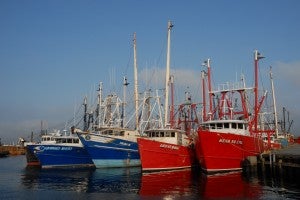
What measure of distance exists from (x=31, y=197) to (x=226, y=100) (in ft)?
93.8

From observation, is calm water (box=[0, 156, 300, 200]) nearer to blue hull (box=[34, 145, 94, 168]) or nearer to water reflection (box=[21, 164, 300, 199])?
water reflection (box=[21, 164, 300, 199])

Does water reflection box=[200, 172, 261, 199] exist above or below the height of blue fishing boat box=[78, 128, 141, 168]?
below

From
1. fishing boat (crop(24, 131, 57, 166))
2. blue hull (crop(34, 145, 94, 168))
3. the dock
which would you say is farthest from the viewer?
fishing boat (crop(24, 131, 57, 166))

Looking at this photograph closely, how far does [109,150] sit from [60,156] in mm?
8619

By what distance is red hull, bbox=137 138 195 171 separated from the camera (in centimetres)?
3838

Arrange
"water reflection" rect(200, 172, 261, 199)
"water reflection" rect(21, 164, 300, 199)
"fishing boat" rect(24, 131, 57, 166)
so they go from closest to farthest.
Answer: "water reflection" rect(200, 172, 261, 199) → "water reflection" rect(21, 164, 300, 199) → "fishing boat" rect(24, 131, 57, 166)

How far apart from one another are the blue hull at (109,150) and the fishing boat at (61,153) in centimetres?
607

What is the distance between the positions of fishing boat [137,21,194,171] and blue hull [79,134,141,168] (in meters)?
5.98

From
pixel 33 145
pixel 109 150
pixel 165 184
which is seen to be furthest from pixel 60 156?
pixel 165 184

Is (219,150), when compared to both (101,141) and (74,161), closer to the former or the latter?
(101,141)

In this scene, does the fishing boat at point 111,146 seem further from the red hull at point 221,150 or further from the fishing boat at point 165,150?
the red hull at point 221,150

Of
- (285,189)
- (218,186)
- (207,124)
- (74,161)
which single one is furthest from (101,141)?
(285,189)

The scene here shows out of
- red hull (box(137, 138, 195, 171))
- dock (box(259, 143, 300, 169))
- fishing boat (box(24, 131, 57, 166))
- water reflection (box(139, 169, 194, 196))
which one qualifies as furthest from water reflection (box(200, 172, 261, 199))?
fishing boat (box(24, 131, 57, 166))

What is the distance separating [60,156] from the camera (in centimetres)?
5119
